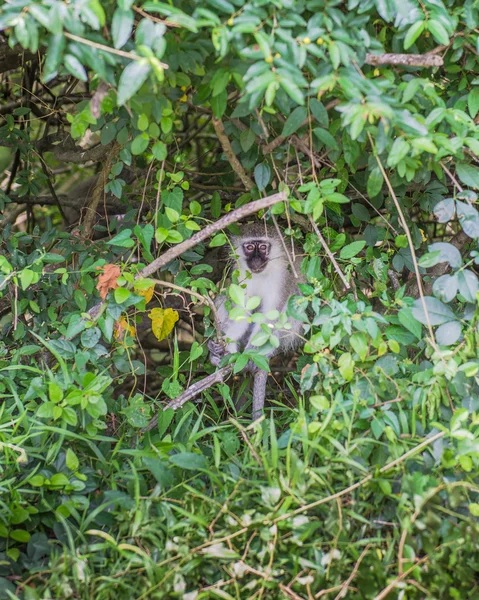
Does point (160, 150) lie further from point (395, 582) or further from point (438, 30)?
point (395, 582)

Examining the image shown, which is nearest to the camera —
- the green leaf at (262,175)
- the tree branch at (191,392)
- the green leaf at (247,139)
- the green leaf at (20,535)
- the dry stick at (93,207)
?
the green leaf at (20,535)

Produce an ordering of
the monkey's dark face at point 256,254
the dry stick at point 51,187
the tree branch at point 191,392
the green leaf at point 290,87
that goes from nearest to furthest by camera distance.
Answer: the green leaf at point 290,87 < the tree branch at point 191,392 < the monkey's dark face at point 256,254 < the dry stick at point 51,187

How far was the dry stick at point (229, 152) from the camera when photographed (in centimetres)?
313

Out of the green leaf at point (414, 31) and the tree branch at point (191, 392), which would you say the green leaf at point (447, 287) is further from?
the tree branch at point (191, 392)

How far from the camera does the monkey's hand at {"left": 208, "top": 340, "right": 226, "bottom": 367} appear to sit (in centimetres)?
403

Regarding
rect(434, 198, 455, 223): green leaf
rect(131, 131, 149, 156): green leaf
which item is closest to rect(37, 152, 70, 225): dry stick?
rect(131, 131, 149, 156): green leaf

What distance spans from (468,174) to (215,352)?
5.82ft

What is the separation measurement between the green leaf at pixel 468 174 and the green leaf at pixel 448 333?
552mm

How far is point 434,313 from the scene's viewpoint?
9.28 feet

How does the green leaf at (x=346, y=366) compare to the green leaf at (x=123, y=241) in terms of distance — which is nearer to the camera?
the green leaf at (x=346, y=366)

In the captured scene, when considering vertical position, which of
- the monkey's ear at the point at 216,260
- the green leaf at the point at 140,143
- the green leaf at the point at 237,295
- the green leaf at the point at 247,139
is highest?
the green leaf at the point at 140,143

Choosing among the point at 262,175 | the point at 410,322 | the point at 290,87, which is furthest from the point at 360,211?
the point at 290,87

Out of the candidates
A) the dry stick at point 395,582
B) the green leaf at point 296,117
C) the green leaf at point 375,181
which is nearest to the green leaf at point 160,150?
the green leaf at point 296,117

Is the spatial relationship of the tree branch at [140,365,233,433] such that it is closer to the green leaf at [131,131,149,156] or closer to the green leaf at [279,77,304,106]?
the green leaf at [131,131,149,156]
